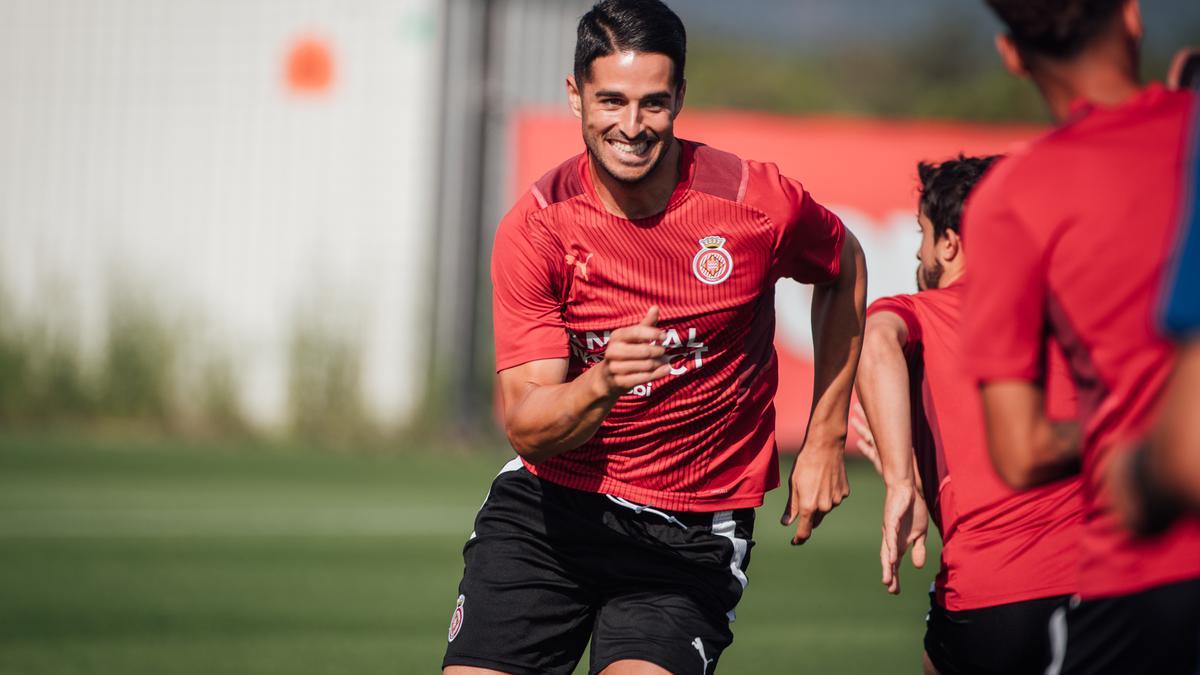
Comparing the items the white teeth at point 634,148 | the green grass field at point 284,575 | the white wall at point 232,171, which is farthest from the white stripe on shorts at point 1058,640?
the white wall at point 232,171

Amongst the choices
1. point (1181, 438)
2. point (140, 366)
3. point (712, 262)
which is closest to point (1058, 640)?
point (1181, 438)

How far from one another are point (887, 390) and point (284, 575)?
6.23 meters

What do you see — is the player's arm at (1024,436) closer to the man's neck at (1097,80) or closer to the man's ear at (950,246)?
the man's neck at (1097,80)

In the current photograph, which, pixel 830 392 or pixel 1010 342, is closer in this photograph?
pixel 1010 342

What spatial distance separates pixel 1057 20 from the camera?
2662mm

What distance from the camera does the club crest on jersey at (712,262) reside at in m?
4.06

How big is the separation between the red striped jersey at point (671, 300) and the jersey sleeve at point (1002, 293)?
1394 mm

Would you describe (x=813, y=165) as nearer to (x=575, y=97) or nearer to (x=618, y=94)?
(x=575, y=97)

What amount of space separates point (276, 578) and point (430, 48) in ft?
28.2

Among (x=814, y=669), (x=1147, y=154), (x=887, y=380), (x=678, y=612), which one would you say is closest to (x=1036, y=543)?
(x=887, y=380)

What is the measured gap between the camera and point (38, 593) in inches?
339

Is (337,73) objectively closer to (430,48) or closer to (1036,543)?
(430,48)

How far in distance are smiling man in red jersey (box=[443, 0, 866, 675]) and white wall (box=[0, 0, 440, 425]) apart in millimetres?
12286

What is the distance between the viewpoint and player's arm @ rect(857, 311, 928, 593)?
3.80 metres
